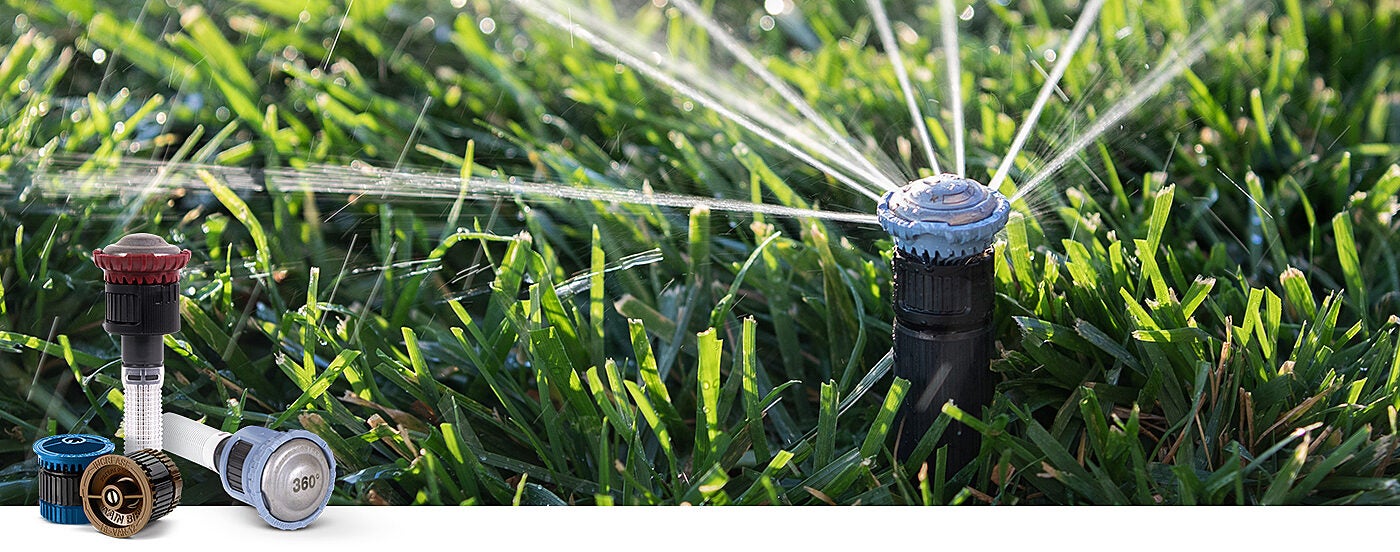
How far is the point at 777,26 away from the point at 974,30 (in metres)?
0.40

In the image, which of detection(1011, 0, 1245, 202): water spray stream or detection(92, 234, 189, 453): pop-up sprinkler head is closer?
detection(92, 234, 189, 453): pop-up sprinkler head

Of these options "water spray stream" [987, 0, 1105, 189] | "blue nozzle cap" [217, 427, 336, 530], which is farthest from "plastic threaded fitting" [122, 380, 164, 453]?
"water spray stream" [987, 0, 1105, 189]

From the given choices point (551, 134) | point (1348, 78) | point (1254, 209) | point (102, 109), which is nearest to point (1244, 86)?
point (1348, 78)

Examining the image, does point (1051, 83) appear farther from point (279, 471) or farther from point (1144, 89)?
point (279, 471)

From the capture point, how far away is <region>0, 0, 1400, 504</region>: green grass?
63.1 inches

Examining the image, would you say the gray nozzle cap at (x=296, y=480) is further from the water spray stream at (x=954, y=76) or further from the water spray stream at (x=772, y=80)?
the water spray stream at (x=772, y=80)

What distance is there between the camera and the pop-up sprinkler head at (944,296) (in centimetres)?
140

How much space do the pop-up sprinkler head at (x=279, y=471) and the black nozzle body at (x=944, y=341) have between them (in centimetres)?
58

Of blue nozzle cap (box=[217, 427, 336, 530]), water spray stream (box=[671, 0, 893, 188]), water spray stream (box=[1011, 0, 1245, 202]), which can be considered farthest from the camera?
water spray stream (box=[671, 0, 893, 188])

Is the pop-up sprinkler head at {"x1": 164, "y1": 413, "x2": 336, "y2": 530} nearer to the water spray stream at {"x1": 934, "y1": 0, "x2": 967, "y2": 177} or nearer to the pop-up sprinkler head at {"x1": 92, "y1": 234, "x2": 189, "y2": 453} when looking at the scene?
the pop-up sprinkler head at {"x1": 92, "y1": 234, "x2": 189, "y2": 453}

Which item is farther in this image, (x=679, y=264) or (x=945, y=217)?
(x=679, y=264)

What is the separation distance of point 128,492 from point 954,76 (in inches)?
66.6

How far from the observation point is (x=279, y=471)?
128cm

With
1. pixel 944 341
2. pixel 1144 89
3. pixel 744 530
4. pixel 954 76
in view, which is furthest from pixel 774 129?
pixel 744 530
